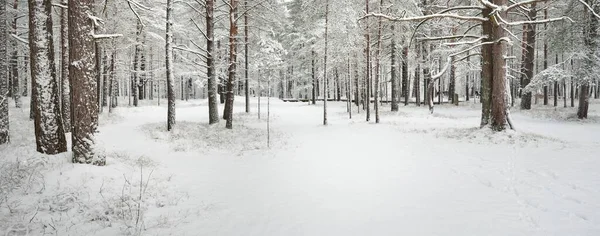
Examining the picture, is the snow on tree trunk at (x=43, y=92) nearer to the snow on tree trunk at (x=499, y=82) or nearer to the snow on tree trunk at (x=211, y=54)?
the snow on tree trunk at (x=211, y=54)

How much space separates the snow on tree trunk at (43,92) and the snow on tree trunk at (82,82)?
1.77 m

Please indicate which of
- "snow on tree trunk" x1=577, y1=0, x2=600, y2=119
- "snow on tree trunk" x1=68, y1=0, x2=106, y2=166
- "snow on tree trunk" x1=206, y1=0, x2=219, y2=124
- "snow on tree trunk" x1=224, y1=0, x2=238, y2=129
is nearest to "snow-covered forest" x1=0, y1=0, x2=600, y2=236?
"snow on tree trunk" x1=68, y1=0, x2=106, y2=166

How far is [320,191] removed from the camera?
20.7 ft

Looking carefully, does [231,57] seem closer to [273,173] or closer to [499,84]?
[273,173]

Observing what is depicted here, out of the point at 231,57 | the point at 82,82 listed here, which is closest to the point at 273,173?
the point at 82,82

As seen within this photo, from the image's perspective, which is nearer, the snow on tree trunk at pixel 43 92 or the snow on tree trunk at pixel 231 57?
the snow on tree trunk at pixel 43 92

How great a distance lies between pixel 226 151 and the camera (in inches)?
452

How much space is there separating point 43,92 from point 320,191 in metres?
7.47

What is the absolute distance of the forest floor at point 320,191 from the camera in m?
4.53

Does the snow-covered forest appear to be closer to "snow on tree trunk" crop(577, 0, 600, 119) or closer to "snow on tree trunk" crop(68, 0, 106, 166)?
"snow on tree trunk" crop(68, 0, 106, 166)

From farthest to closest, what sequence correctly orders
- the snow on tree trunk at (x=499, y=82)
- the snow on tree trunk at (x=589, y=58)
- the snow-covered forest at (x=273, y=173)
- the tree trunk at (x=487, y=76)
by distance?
the snow on tree trunk at (x=589, y=58) < the tree trunk at (x=487, y=76) < the snow on tree trunk at (x=499, y=82) < the snow-covered forest at (x=273, y=173)

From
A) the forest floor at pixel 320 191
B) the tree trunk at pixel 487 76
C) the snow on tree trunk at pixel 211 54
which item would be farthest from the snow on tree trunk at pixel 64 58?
the tree trunk at pixel 487 76

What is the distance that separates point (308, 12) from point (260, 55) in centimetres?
460

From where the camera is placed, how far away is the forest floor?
14.9 ft
